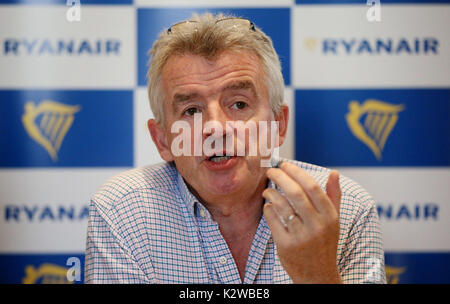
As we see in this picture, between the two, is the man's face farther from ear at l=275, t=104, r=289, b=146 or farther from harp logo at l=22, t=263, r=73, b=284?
harp logo at l=22, t=263, r=73, b=284

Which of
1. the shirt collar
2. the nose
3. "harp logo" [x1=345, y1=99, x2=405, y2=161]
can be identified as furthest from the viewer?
"harp logo" [x1=345, y1=99, x2=405, y2=161]

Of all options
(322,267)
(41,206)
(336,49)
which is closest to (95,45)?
(41,206)

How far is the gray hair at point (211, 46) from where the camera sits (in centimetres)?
119

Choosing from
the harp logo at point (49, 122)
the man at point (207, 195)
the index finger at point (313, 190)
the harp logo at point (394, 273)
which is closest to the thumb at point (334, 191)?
the index finger at point (313, 190)

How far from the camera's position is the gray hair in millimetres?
1188

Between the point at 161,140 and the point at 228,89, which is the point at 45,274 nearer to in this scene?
the point at 161,140

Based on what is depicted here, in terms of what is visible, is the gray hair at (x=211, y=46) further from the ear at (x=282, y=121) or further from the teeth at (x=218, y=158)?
the teeth at (x=218, y=158)

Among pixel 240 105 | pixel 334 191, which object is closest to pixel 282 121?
pixel 240 105

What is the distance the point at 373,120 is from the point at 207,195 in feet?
2.56

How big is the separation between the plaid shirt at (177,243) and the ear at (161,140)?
10 cm

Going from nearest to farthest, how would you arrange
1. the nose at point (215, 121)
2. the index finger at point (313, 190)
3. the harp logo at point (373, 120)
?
1. the index finger at point (313, 190)
2. the nose at point (215, 121)
3. the harp logo at point (373, 120)

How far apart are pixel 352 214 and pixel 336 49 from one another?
68 cm

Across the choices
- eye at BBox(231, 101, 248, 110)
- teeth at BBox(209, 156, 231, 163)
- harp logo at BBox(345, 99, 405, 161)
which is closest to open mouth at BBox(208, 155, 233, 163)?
teeth at BBox(209, 156, 231, 163)
